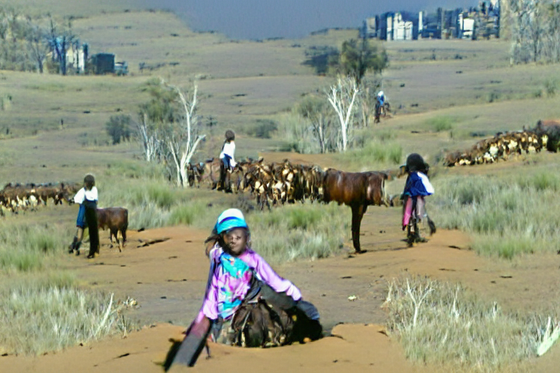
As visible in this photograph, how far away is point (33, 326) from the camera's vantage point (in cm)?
773

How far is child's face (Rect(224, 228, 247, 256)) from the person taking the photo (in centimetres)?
657

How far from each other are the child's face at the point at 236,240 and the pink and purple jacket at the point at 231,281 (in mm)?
67

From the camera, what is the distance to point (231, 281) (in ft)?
22.0

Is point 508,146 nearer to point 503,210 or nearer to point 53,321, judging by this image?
point 503,210

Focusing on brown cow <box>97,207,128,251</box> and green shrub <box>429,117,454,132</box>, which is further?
green shrub <box>429,117,454,132</box>

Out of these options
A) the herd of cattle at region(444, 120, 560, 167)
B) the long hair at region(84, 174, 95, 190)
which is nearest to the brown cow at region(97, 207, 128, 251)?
the long hair at region(84, 174, 95, 190)

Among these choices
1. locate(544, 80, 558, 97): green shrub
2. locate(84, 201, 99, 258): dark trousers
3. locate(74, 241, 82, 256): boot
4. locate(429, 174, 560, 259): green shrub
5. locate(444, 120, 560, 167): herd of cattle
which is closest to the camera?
locate(429, 174, 560, 259): green shrub

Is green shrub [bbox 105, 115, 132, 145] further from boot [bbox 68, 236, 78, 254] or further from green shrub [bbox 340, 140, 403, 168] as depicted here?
boot [bbox 68, 236, 78, 254]

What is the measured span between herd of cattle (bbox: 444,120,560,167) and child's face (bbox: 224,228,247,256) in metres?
17.5

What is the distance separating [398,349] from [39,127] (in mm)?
42248

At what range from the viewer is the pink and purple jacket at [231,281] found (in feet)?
21.9

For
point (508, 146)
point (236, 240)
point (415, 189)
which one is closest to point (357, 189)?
point (415, 189)

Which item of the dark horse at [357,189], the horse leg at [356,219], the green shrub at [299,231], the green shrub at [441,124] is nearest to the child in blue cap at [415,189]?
the dark horse at [357,189]

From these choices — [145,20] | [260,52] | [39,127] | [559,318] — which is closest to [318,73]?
[260,52]
